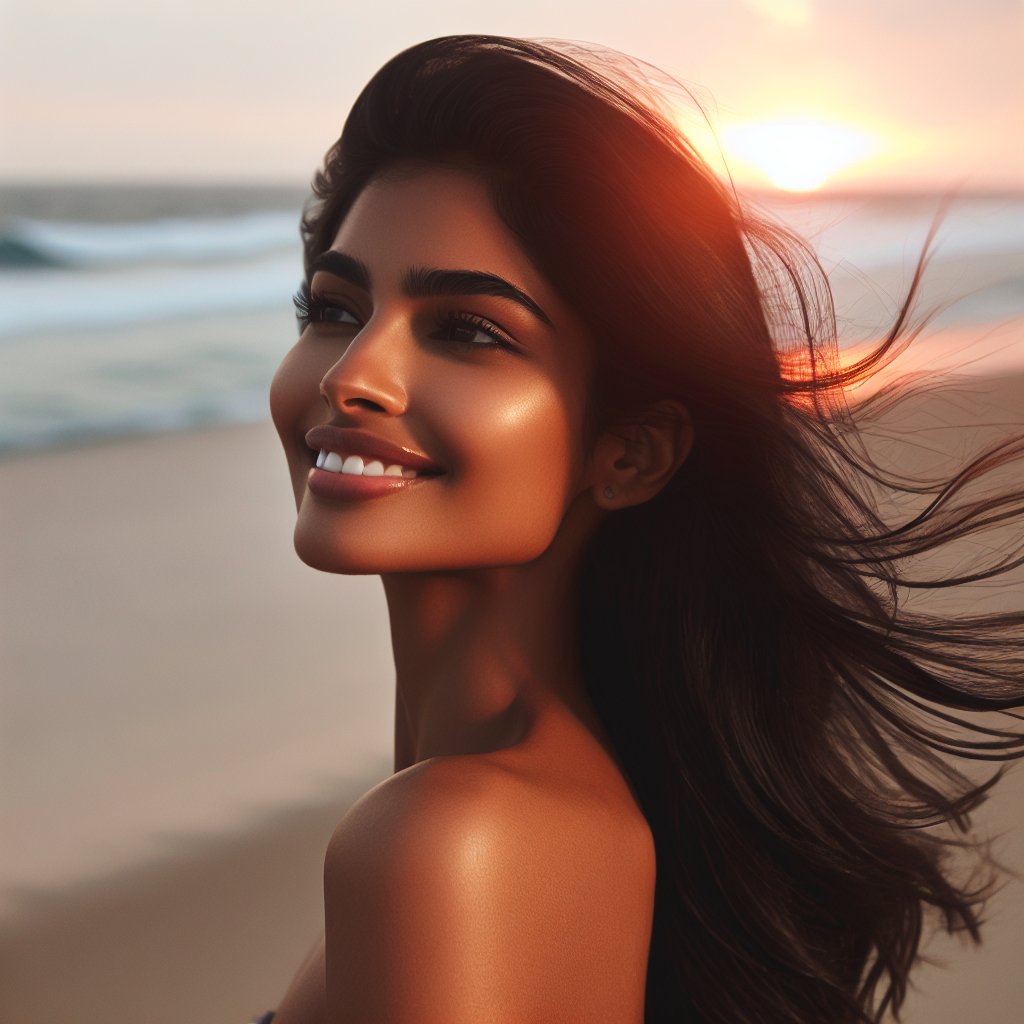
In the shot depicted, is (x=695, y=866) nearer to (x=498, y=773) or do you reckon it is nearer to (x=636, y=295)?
(x=498, y=773)

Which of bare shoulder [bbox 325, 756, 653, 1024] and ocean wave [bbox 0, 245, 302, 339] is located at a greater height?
ocean wave [bbox 0, 245, 302, 339]

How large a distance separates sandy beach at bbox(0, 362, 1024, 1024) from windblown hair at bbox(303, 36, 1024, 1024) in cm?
Answer: 61

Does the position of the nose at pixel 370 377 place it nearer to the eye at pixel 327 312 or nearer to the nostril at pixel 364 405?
the nostril at pixel 364 405

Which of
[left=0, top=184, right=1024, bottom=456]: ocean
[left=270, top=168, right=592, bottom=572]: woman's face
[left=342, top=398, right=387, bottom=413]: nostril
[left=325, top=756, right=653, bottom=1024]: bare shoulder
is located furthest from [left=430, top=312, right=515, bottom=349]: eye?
[left=0, top=184, right=1024, bottom=456]: ocean

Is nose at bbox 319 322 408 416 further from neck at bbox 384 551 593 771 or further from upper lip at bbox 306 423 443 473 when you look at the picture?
neck at bbox 384 551 593 771

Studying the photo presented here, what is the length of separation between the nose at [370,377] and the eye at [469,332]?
0.05 meters

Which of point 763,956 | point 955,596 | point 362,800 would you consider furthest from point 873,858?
point 955,596

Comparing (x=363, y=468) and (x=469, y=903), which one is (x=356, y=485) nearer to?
(x=363, y=468)

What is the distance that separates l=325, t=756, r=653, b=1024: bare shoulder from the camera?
1.29 m

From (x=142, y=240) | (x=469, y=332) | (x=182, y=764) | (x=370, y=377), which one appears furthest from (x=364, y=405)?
(x=142, y=240)

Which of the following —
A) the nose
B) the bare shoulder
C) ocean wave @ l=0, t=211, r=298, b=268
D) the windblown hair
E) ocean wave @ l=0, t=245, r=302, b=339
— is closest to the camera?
the bare shoulder

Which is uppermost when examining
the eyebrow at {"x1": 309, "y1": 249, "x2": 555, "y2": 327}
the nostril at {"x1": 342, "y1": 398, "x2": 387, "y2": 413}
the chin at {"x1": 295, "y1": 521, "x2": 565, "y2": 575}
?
the eyebrow at {"x1": 309, "y1": 249, "x2": 555, "y2": 327}

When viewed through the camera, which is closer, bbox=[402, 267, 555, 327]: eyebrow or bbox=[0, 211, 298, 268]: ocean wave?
bbox=[402, 267, 555, 327]: eyebrow

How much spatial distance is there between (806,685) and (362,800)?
2.22 ft
